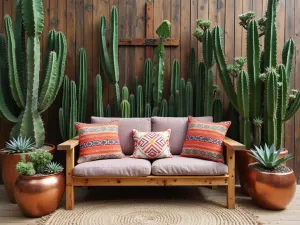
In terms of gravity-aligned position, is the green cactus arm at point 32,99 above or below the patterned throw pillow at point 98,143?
above

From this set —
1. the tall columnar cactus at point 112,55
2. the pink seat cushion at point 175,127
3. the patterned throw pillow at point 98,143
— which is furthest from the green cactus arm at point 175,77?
the patterned throw pillow at point 98,143

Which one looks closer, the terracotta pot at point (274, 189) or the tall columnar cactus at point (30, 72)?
the terracotta pot at point (274, 189)

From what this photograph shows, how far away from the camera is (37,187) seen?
266cm

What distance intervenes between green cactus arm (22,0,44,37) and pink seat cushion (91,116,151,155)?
1.18m

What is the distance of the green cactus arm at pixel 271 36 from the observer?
3223mm

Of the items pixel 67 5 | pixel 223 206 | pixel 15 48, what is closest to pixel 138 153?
pixel 223 206

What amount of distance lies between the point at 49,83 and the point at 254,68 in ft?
7.52

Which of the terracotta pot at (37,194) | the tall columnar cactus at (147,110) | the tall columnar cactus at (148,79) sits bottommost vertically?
the terracotta pot at (37,194)

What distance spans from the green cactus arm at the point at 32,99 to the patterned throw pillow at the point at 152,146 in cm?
112

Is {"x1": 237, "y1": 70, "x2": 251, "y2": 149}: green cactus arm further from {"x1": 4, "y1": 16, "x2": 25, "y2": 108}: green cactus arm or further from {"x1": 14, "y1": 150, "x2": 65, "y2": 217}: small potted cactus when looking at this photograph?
{"x1": 4, "y1": 16, "x2": 25, "y2": 108}: green cactus arm

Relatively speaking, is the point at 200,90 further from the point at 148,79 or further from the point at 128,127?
the point at 128,127

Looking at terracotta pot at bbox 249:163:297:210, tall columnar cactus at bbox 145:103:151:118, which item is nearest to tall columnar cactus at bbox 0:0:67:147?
tall columnar cactus at bbox 145:103:151:118

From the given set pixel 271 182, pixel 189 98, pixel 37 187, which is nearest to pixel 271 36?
pixel 189 98

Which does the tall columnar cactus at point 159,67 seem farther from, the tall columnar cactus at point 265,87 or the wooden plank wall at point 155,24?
the tall columnar cactus at point 265,87
